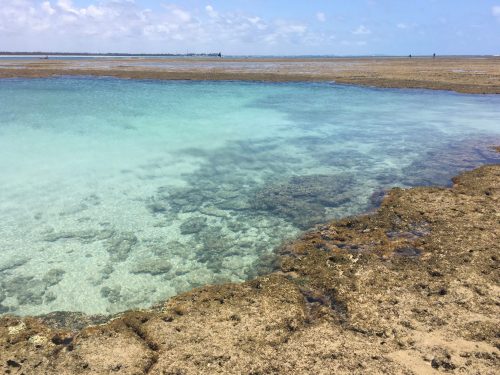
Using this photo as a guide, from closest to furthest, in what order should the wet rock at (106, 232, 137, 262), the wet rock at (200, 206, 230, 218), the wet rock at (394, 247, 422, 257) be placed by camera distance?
the wet rock at (394, 247, 422, 257)
the wet rock at (106, 232, 137, 262)
the wet rock at (200, 206, 230, 218)

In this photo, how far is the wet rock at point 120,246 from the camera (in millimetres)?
9406

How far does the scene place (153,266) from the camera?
8.96 m

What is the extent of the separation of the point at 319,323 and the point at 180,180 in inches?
374

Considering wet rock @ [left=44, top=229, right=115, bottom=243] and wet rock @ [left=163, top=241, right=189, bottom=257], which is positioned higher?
wet rock @ [left=44, top=229, right=115, bottom=243]

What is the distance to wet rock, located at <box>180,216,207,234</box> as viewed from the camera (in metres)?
10.8

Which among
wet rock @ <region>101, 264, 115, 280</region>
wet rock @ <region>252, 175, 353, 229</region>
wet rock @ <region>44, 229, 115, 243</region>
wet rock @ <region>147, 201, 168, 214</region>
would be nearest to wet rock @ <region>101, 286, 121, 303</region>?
wet rock @ <region>101, 264, 115, 280</region>

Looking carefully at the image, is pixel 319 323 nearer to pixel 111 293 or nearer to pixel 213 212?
pixel 111 293

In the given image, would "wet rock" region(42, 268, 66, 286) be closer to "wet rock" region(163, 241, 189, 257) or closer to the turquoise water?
the turquoise water

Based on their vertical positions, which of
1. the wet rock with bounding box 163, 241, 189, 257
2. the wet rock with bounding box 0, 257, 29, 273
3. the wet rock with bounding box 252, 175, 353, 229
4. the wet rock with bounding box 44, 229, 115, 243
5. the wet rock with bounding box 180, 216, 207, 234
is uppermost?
the wet rock with bounding box 252, 175, 353, 229

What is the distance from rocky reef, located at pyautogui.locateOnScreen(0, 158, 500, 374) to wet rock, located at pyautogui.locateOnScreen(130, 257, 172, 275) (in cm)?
12

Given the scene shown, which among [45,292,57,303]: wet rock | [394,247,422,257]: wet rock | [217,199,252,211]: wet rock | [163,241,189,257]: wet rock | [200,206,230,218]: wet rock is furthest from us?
[217,199,252,211]: wet rock

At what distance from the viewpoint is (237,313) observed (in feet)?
22.3

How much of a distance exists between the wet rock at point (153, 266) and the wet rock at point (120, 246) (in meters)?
0.59

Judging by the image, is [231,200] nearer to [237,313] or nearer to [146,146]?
[237,313]
